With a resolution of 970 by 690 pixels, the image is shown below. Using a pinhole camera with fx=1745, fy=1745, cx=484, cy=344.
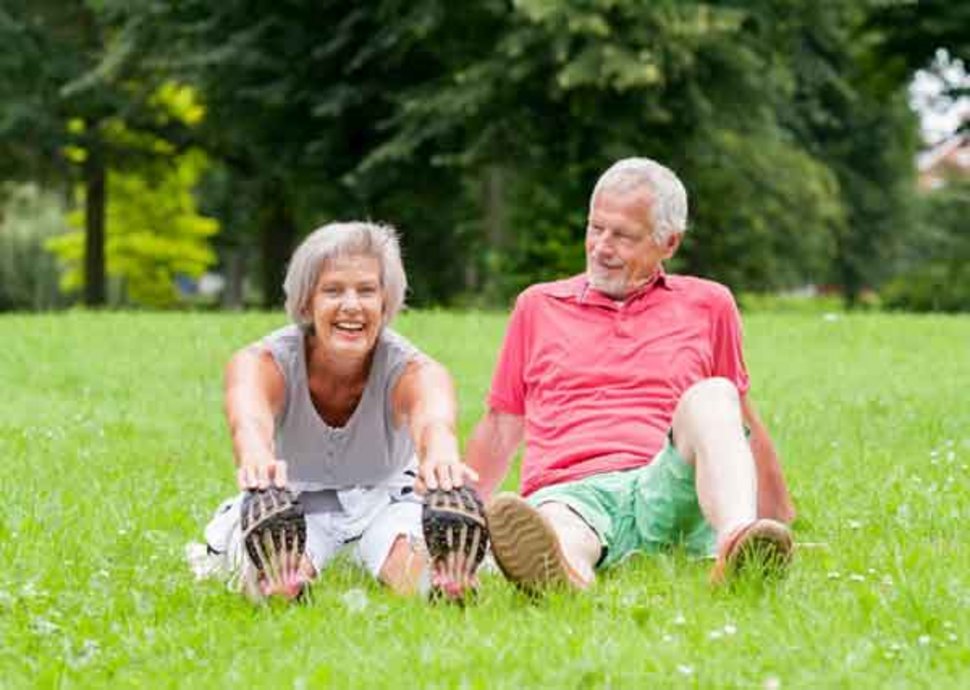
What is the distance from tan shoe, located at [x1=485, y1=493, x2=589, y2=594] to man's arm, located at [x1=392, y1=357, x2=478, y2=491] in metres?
0.18

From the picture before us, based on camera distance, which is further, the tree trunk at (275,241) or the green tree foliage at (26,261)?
the green tree foliage at (26,261)

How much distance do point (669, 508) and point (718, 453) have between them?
1.44 feet

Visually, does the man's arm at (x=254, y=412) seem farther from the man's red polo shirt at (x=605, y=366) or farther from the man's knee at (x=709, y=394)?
the man's knee at (x=709, y=394)

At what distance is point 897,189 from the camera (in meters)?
42.2

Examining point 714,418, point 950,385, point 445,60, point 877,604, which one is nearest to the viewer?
point 877,604

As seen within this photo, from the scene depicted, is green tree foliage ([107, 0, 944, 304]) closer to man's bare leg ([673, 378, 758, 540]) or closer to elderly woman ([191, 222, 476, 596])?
elderly woman ([191, 222, 476, 596])

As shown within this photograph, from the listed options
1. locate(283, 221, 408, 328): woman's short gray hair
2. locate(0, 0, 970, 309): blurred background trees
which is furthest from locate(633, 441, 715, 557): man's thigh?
locate(0, 0, 970, 309): blurred background trees

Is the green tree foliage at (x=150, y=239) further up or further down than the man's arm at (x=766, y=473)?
further up

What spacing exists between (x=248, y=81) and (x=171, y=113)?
871 cm

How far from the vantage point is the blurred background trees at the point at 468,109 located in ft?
70.2

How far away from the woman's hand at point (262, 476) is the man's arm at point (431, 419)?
402 millimetres

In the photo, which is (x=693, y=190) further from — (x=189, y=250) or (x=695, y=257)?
(x=189, y=250)

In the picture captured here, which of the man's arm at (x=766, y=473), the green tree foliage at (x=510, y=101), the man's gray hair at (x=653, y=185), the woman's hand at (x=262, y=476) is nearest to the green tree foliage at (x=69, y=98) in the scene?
the green tree foliage at (x=510, y=101)

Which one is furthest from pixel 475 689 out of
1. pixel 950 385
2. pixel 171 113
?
pixel 171 113
